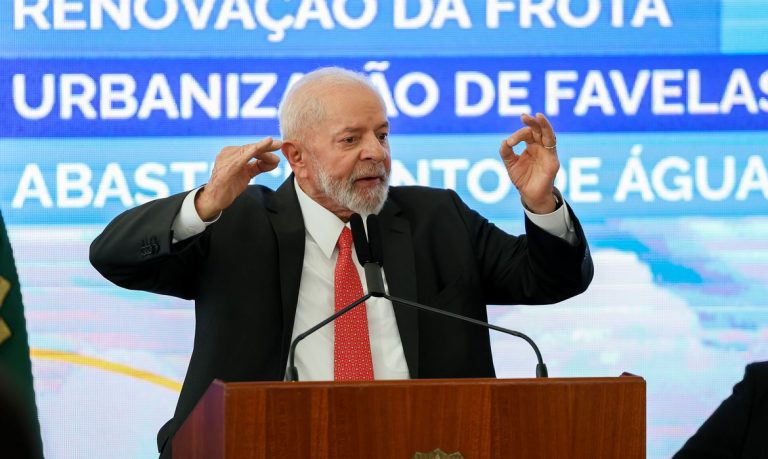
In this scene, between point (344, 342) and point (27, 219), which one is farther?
point (27, 219)

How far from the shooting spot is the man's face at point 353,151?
8.66 feet

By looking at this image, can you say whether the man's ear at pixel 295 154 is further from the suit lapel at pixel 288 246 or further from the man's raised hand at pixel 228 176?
the man's raised hand at pixel 228 176

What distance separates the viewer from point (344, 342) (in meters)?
2.52

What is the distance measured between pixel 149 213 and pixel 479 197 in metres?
1.46

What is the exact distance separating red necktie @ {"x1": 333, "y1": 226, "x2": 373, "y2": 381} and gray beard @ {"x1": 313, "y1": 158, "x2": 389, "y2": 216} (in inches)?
4.4

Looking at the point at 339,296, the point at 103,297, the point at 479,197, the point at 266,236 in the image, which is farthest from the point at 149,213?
the point at 479,197

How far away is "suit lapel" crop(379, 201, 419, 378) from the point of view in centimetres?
252

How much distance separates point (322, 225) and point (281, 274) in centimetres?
19

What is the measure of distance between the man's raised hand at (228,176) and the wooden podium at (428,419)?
71 cm

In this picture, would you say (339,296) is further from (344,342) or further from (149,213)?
(149,213)

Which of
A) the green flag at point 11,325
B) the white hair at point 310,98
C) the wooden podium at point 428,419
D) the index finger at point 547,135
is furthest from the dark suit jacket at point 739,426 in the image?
the green flag at point 11,325

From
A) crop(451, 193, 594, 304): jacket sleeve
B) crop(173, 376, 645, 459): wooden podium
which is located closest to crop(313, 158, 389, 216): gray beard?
crop(451, 193, 594, 304): jacket sleeve

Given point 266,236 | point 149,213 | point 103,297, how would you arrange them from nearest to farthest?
point 149,213, point 266,236, point 103,297

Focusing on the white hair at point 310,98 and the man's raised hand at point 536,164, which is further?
the white hair at point 310,98
